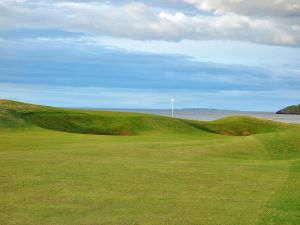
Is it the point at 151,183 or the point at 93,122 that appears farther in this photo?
the point at 93,122

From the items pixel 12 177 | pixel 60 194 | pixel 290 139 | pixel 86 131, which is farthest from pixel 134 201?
pixel 86 131

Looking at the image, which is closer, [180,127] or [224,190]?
[224,190]

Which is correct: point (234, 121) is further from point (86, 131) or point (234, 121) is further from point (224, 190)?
point (224, 190)

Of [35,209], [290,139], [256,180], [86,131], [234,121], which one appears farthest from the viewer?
[234,121]

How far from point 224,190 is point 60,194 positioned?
20.8 ft

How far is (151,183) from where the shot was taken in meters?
21.0

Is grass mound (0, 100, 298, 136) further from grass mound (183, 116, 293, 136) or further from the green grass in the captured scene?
the green grass

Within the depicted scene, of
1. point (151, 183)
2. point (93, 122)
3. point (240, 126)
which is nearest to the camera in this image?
point (151, 183)

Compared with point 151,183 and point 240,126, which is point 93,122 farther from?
point 151,183

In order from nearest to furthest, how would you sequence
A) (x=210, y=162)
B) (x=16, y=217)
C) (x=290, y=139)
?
(x=16, y=217), (x=210, y=162), (x=290, y=139)

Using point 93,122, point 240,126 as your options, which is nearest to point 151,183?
point 93,122

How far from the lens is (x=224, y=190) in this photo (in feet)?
66.2

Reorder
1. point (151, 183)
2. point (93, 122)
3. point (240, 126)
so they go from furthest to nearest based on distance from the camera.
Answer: point (240, 126)
point (93, 122)
point (151, 183)

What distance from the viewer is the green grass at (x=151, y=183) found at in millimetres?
15484
